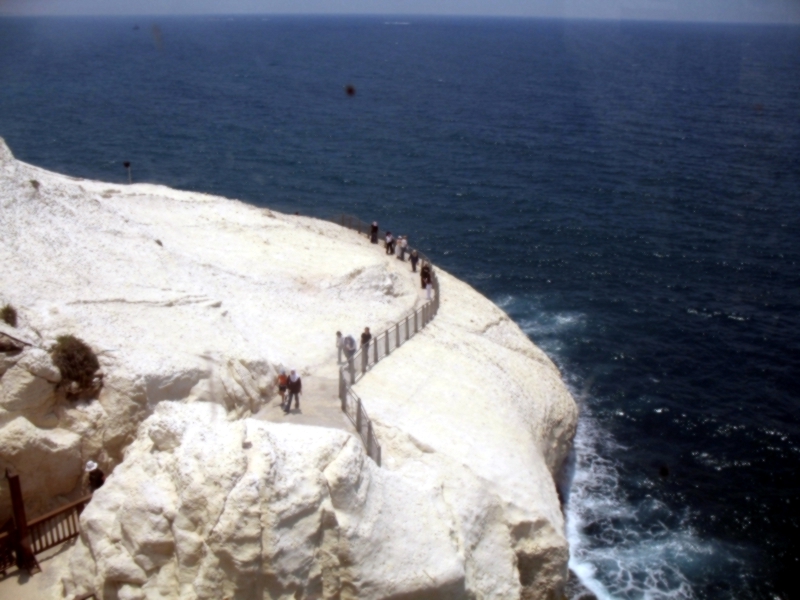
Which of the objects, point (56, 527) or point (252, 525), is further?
point (56, 527)

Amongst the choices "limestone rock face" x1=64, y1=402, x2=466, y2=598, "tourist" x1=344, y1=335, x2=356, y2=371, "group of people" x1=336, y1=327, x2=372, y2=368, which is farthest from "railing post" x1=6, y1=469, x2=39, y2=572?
"tourist" x1=344, y1=335, x2=356, y2=371

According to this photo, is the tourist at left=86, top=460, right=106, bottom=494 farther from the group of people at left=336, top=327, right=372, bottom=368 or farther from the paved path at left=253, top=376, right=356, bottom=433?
the group of people at left=336, top=327, right=372, bottom=368

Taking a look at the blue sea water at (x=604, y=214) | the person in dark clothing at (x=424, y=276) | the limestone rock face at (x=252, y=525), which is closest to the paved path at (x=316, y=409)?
the limestone rock face at (x=252, y=525)

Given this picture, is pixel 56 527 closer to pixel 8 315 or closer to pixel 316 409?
pixel 8 315

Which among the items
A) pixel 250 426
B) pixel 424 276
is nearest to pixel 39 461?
pixel 250 426

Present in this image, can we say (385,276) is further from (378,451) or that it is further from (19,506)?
(19,506)

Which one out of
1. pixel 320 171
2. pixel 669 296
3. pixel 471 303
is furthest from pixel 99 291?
pixel 320 171

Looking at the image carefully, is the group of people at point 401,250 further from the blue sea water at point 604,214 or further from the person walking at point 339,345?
the person walking at point 339,345
